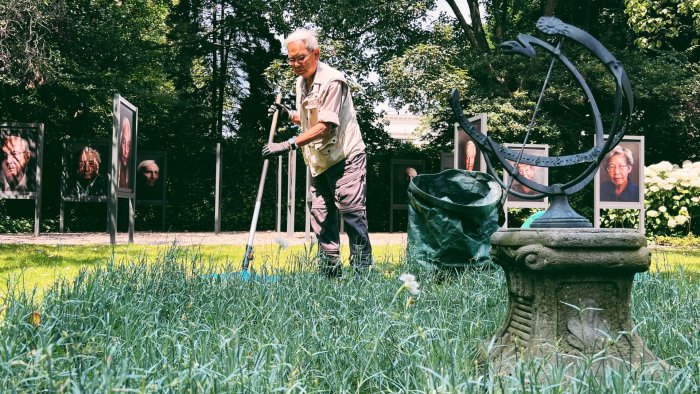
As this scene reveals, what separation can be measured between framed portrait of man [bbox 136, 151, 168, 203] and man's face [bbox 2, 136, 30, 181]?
3589mm

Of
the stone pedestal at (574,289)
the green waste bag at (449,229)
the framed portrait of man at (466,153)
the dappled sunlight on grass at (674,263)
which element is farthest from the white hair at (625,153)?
the stone pedestal at (574,289)

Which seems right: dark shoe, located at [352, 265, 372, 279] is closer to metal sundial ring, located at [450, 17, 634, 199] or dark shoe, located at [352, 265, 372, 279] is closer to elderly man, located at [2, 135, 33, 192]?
metal sundial ring, located at [450, 17, 634, 199]

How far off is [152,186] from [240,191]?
7.18 ft

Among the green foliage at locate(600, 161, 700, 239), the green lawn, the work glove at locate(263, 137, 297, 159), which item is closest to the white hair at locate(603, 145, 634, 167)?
the green foliage at locate(600, 161, 700, 239)

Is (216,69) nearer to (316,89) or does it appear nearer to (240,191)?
(240,191)

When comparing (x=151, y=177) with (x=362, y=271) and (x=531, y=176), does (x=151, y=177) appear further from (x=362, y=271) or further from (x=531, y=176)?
(x=362, y=271)

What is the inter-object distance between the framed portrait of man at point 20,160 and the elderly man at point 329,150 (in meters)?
8.72

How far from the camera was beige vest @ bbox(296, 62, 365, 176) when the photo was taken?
4.66 m

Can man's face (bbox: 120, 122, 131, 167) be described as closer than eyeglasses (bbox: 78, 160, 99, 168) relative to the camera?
Yes

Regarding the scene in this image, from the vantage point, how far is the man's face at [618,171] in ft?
38.7

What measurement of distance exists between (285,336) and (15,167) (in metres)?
11.0

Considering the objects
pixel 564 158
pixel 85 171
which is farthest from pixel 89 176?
pixel 564 158

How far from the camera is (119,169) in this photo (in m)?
9.62

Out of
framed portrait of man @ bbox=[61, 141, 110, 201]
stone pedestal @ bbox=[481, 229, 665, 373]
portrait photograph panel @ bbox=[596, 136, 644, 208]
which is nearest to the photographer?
stone pedestal @ bbox=[481, 229, 665, 373]
